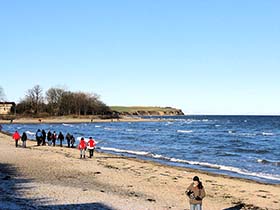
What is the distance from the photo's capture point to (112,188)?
1673 centimetres

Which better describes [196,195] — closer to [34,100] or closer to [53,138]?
[53,138]

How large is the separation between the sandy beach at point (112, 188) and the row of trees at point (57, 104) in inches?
4969

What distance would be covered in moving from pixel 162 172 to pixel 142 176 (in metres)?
2.48

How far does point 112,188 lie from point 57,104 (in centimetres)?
14010

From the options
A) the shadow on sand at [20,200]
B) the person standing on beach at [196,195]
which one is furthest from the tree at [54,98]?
the person standing on beach at [196,195]

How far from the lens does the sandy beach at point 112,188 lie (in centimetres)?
1330

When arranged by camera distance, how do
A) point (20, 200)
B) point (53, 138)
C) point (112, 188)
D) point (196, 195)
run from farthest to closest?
point (53, 138), point (112, 188), point (20, 200), point (196, 195)

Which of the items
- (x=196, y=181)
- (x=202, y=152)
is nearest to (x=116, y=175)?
(x=196, y=181)

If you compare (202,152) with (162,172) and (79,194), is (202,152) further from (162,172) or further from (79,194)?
(79,194)

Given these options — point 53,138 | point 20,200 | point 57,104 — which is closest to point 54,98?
point 57,104

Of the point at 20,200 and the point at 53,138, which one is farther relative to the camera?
the point at 53,138

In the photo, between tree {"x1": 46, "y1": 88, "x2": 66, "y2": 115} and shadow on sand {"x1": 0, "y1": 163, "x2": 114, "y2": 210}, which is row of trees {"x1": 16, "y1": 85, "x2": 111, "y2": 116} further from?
shadow on sand {"x1": 0, "y1": 163, "x2": 114, "y2": 210}

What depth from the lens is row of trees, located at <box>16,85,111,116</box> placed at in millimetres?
147875

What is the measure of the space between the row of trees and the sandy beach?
12622cm
